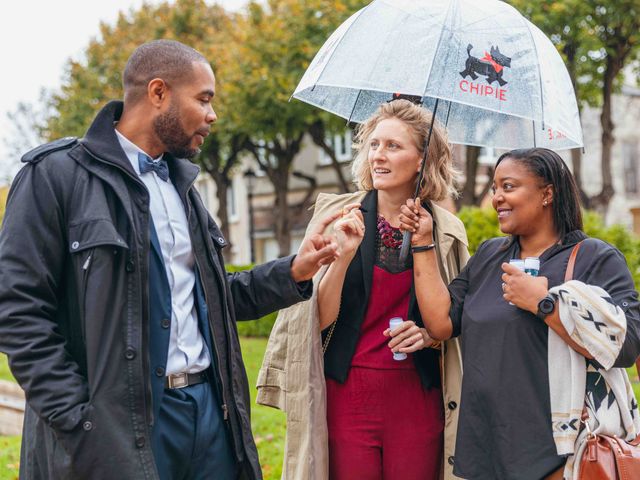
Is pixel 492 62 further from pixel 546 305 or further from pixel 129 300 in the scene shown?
pixel 129 300

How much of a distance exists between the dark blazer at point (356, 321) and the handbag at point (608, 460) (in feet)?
3.21

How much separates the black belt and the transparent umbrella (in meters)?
1.25

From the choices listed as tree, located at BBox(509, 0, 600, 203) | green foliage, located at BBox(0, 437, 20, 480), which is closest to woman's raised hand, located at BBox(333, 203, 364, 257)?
green foliage, located at BBox(0, 437, 20, 480)

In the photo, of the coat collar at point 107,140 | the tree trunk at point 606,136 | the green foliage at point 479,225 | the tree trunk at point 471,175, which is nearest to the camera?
the coat collar at point 107,140

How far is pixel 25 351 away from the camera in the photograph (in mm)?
2711

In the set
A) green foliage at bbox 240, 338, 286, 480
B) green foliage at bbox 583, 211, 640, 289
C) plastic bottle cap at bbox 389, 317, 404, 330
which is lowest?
green foliage at bbox 240, 338, 286, 480

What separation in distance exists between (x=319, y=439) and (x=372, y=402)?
31 cm

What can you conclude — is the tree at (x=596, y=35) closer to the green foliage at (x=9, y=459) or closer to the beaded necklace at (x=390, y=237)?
the green foliage at (x=9, y=459)

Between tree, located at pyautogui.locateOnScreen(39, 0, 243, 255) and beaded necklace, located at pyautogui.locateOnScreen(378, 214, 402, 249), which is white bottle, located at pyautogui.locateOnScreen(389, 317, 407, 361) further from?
tree, located at pyautogui.locateOnScreen(39, 0, 243, 255)

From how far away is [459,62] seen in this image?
3.85 m

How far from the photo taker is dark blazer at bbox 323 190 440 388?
4066 millimetres

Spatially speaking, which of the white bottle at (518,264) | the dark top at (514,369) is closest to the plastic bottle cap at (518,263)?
the white bottle at (518,264)

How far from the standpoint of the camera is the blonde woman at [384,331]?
4.00 m

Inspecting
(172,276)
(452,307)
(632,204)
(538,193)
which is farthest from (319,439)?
(632,204)
